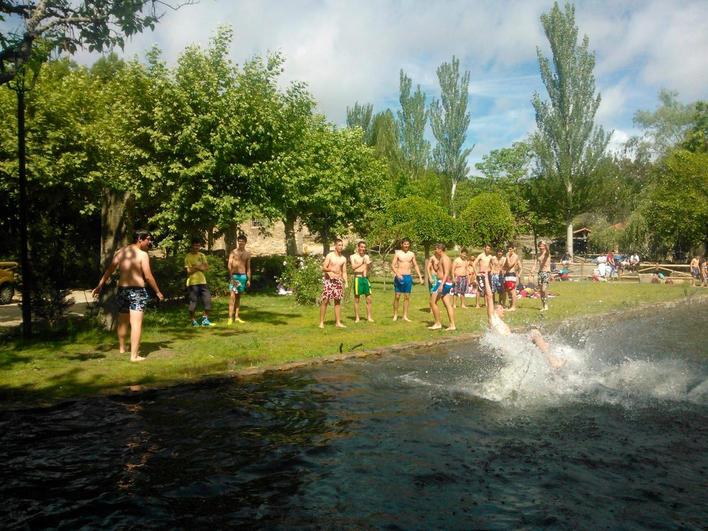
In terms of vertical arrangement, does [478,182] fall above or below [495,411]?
above

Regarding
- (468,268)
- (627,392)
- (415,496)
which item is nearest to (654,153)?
(468,268)

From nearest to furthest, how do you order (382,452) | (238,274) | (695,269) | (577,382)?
(382,452) < (577,382) < (238,274) < (695,269)

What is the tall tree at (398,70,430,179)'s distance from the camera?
51938 millimetres

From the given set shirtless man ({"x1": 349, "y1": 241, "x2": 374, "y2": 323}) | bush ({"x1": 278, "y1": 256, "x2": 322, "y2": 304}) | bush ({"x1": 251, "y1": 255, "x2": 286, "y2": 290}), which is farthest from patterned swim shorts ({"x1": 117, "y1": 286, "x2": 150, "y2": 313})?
bush ({"x1": 251, "y1": 255, "x2": 286, "y2": 290})

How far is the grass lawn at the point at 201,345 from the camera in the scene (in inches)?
345

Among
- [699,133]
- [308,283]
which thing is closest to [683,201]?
[699,133]

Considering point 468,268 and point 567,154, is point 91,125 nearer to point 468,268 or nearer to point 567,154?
point 468,268

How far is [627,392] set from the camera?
8508 millimetres

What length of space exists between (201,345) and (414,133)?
43.7 metres

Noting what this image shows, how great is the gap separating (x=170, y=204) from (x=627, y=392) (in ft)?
50.5

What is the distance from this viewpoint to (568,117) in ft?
165

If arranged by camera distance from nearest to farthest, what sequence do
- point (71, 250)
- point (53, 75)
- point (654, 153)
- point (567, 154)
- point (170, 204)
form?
point (71, 250), point (170, 204), point (53, 75), point (567, 154), point (654, 153)

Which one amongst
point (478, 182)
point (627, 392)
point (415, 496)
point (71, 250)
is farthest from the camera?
point (478, 182)

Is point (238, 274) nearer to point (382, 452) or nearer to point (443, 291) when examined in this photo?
point (443, 291)
